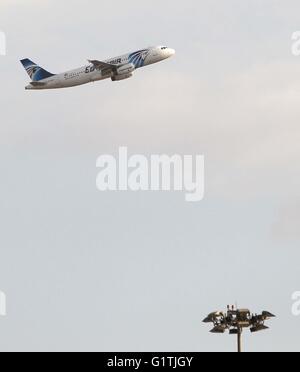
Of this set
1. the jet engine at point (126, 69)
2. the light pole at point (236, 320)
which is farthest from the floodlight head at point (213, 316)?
the jet engine at point (126, 69)

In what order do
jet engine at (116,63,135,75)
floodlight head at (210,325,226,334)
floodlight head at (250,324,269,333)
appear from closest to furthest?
floodlight head at (210,325,226,334) < floodlight head at (250,324,269,333) < jet engine at (116,63,135,75)

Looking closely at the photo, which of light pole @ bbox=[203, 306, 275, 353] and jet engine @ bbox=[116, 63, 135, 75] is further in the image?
jet engine @ bbox=[116, 63, 135, 75]

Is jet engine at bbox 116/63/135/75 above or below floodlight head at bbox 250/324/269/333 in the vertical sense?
above

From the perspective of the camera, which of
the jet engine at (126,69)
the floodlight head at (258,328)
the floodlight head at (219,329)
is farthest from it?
the jet engine at (126,69)

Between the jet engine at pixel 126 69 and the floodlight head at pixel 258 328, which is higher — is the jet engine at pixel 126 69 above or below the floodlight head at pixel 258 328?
above

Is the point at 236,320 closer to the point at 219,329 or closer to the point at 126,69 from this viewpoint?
the point at 219,329

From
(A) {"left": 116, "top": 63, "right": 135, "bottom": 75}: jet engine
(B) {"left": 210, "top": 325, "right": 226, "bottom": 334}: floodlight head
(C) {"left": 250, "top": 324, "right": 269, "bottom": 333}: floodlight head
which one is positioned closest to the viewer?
(B) {"left": 210, "top": 325, "right": 226, "bottom": 334}: floodlight head

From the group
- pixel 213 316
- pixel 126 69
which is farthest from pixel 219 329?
pixel 126 69

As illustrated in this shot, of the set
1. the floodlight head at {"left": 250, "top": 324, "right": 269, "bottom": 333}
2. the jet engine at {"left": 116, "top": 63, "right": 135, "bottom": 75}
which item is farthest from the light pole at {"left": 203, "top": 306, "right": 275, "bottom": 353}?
the jet engine at {"left": 116, "top": 63, "right": 135, "bottom": 75}

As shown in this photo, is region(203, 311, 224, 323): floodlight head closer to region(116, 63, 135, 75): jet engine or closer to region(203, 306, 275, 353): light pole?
region(203, 306, 275, 353): light pole

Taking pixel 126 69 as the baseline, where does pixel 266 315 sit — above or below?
below

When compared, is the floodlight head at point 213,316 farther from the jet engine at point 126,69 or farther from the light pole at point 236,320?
the jet engine at point 126,69

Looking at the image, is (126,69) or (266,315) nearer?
(266,315)
